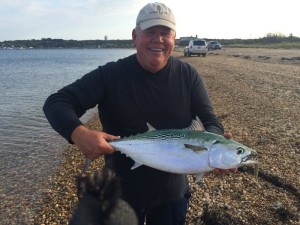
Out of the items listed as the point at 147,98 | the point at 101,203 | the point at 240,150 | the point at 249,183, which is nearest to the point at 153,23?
the point at 147,98

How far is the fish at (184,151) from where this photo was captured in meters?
3.39

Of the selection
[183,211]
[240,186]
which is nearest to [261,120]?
[240,186]

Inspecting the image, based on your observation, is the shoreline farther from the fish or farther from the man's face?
the man's face

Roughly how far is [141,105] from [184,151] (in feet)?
2.20

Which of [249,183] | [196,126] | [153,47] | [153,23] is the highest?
[153,23]

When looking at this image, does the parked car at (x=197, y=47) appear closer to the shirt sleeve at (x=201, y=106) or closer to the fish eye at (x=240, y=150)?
the shirt sleeve at (x=201, y=106)

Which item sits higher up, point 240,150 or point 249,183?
point 240,150

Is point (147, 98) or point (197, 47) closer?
point (147, 98)

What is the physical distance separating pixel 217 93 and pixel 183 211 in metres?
15.8

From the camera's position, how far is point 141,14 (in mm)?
3627

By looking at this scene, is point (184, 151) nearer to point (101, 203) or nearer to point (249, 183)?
point (101, 203)

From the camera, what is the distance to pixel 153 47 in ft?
11.8

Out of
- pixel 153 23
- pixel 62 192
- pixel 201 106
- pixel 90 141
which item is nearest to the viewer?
pixel 90 141

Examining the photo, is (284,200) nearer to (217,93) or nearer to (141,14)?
(141,14)
